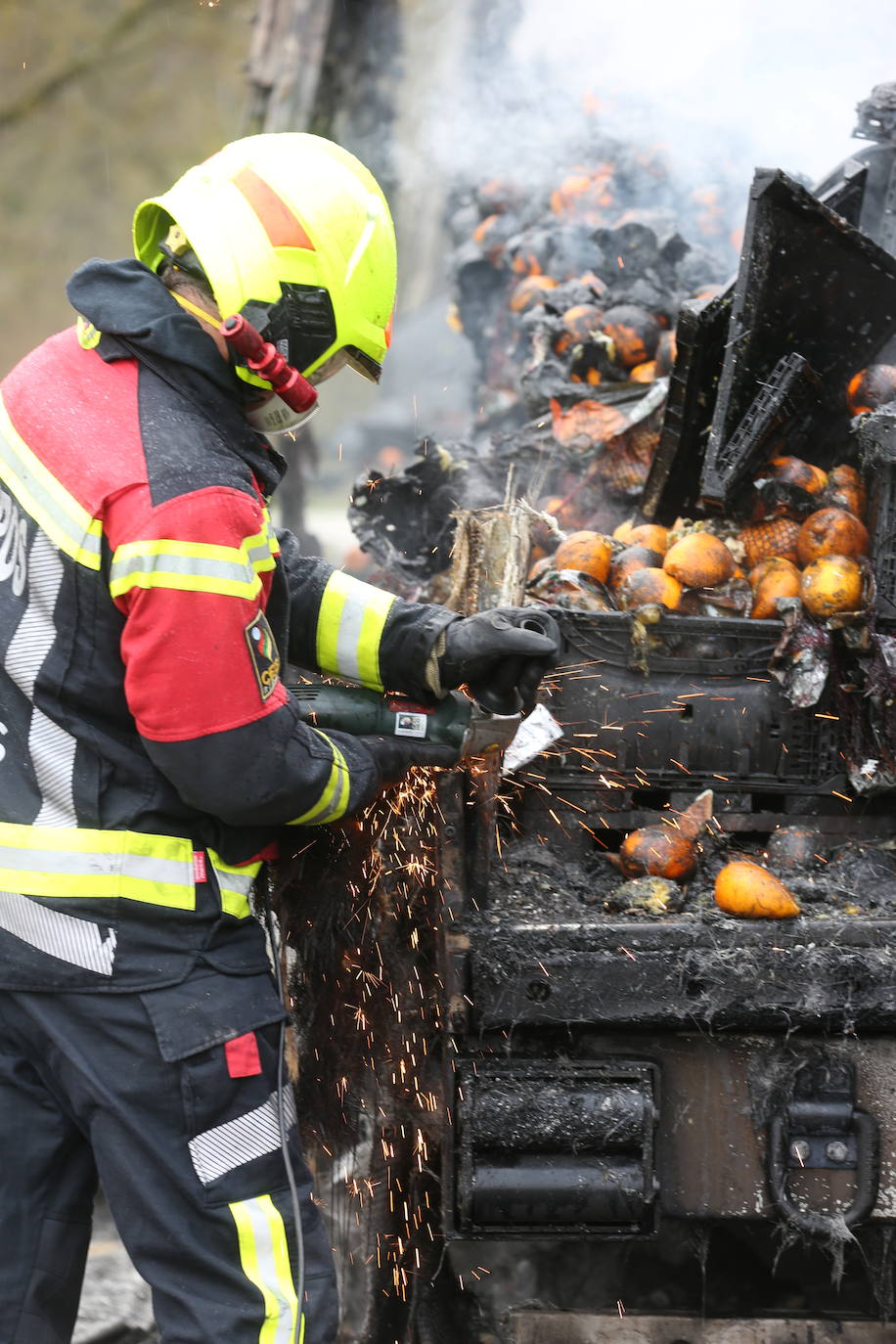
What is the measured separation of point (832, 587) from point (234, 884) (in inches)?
65.0

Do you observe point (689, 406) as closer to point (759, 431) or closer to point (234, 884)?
point (759, 431)

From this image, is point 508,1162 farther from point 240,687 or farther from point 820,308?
point 820,308

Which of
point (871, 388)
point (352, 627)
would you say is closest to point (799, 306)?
point (871, 388)

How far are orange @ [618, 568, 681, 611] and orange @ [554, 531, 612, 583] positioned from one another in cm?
12

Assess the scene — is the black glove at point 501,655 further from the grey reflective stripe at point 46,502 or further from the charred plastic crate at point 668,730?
the grey reflective stripe at point 46,502

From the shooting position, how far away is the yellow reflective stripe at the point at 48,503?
2.00 meters

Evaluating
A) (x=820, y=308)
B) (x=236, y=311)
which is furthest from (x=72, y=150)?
(x=236, y=311)

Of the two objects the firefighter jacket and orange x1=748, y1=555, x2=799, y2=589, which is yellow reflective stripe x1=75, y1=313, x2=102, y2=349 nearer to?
the firefighter jacket

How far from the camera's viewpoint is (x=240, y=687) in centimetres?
203

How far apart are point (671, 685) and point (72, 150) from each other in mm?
10905

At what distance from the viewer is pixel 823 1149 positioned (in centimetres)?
248

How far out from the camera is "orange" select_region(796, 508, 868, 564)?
3.22 m

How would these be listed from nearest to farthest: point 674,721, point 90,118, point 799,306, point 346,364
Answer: point 346,364
point 674,721
point 799,306
point 90,118

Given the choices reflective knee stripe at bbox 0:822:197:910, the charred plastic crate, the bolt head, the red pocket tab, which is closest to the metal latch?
the bolt head
